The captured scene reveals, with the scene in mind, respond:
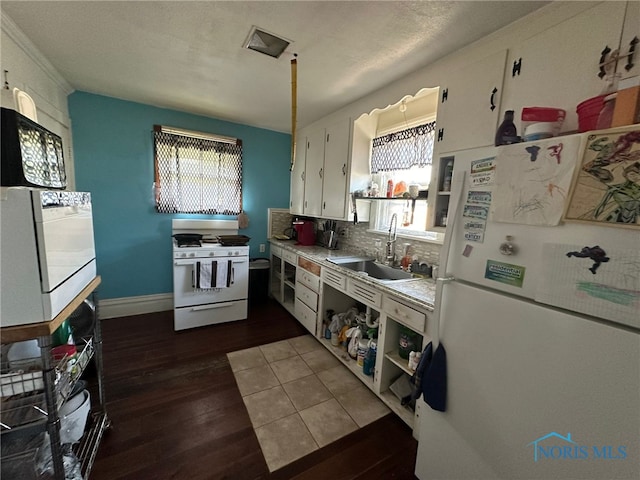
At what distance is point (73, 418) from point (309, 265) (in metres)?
1.92

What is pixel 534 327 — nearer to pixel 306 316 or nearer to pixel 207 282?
pixel 306 316

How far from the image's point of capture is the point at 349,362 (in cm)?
220

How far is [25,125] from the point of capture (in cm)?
90

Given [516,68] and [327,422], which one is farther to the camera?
[327,422]

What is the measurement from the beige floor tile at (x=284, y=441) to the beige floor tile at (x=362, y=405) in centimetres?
35

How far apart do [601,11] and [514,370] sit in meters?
1.49

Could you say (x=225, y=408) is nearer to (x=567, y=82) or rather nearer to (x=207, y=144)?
(x=567, y=82)

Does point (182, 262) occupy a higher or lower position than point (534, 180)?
lower

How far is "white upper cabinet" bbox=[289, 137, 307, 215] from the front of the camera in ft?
11.3

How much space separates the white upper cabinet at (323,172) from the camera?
8.78ft

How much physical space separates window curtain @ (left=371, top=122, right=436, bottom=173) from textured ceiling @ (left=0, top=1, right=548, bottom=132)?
432 millimetres

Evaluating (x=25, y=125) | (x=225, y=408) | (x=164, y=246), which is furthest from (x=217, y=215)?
(x=25, y=125)

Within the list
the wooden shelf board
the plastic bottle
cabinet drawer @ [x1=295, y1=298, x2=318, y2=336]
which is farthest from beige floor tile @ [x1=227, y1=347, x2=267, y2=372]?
the wooden shelf board

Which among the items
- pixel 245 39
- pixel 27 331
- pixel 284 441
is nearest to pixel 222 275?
pixel 284 441
